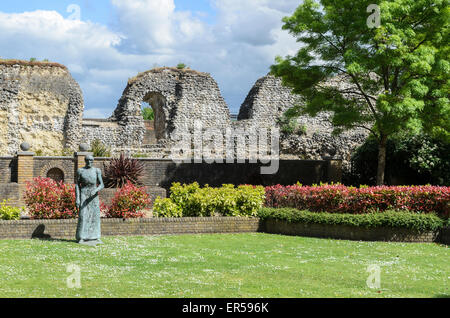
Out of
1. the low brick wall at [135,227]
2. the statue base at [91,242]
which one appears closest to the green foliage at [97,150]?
the low brick wall at [135,227]

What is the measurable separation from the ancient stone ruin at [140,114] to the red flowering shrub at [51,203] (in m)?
13.0

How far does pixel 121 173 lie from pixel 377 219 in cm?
1026

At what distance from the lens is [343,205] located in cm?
1371

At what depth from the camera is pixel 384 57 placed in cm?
1620

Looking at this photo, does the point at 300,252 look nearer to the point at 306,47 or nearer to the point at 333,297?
the point at 333,297


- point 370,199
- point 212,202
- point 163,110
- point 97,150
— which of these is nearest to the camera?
point 370,199

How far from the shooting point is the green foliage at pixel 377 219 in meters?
12.5

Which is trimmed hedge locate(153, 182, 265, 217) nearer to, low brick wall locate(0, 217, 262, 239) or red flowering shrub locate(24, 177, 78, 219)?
low brick wall locate(0, 217, 262, 239)

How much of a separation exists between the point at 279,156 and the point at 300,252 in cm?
1748

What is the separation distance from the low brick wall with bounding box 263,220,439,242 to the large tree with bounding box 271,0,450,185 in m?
4.44

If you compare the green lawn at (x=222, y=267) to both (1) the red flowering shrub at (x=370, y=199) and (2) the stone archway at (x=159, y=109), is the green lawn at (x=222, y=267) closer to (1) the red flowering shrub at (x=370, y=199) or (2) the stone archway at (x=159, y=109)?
(1) the red flowering shrub at (x=370, y=199)

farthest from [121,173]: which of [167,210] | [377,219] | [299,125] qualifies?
[299,125]

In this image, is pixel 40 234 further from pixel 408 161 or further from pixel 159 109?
pixel 159 109

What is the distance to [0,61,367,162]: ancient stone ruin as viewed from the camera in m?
25.3
